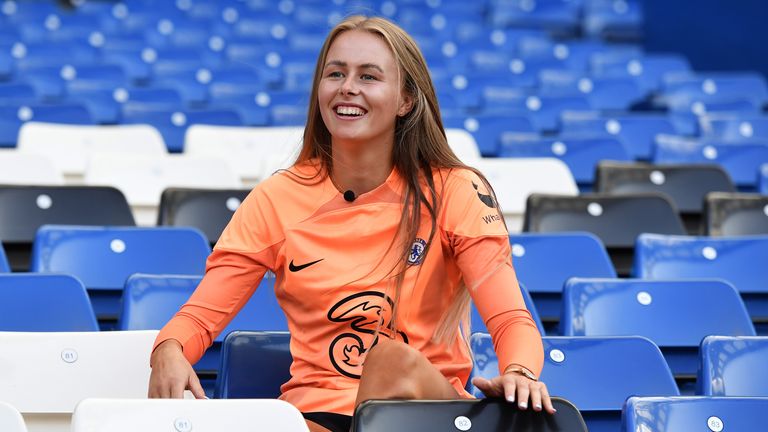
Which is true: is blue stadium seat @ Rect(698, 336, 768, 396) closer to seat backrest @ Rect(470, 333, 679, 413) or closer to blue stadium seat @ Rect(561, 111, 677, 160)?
seat backrest @ Rect(470, 333, 679, 413)

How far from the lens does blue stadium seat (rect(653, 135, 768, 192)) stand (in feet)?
17.9

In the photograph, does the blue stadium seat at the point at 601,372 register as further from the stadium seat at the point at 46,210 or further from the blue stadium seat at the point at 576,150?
the blue stadium seat at the point at 576,150

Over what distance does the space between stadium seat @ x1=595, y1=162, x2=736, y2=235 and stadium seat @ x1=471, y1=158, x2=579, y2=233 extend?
0.49 feet

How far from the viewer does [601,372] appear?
2604 mm

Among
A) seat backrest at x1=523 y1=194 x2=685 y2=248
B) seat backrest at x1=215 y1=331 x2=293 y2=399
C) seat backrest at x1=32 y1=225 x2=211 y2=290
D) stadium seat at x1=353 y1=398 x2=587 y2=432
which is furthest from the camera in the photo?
seat backrest at x1=523 y1=194 x2=685 y2=248

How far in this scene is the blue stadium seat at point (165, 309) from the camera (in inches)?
109

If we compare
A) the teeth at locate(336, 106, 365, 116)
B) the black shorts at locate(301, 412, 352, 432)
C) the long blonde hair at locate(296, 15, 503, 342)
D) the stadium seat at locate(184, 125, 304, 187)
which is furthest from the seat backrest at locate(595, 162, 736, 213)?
the black shorts at locate(301, 412, 352, 432)

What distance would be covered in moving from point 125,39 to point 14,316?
18.6 ft

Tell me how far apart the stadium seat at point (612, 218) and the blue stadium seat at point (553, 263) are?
0.43 metres

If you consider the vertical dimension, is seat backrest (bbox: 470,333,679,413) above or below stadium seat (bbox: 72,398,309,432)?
above

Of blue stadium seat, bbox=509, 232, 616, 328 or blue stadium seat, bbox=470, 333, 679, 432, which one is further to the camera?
blue stadium seat, bbox=509, 232, 616, 328

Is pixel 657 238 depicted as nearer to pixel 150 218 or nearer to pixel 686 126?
pixel 150 218

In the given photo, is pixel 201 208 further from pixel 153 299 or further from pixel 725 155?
pixel 725 155

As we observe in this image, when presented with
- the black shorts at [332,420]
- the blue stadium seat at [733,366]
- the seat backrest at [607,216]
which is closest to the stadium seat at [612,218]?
the seat backrest at [607,216]
